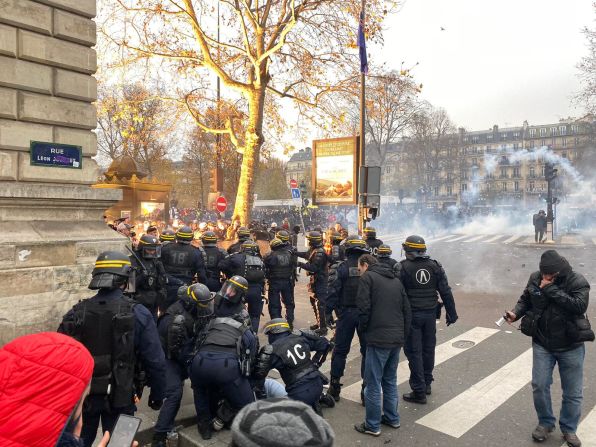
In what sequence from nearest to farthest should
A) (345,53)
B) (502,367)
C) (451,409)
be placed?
(451,409), (502,367), (345,53)

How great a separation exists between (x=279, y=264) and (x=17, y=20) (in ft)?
17.5

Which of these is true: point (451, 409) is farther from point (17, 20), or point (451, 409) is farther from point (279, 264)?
point (17, 20)

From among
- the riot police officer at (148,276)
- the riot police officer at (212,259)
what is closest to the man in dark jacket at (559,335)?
the riot police officer at (148,276)

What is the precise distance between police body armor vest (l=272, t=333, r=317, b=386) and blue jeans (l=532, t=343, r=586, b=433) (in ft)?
7.31

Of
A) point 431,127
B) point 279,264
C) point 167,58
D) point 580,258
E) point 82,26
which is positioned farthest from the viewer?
point 431,127

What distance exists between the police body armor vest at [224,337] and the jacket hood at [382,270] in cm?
150

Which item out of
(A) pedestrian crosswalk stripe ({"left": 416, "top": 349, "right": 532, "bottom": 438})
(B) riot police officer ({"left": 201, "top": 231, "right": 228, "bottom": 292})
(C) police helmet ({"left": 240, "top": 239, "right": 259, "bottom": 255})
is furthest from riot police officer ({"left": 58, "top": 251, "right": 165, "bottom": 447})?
(B) riot police officer ({"left": 201, "top": 231, "right": 228, "bottom": 292})

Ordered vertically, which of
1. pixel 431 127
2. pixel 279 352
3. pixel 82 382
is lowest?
pixel 279 352

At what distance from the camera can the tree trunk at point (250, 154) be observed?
1401 centimetres

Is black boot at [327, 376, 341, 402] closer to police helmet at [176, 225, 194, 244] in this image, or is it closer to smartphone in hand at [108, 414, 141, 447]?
police helmet at [176, 225, 194, 244]

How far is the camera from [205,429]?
4.11m

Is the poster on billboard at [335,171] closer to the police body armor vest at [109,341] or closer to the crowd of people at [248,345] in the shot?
the crowd of people at [248,345]

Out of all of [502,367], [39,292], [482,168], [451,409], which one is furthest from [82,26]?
[482,168]

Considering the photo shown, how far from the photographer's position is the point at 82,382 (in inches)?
61.7
